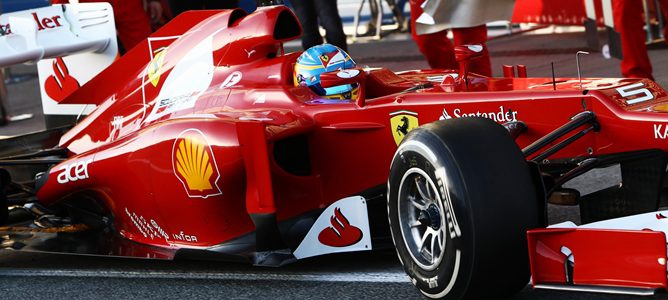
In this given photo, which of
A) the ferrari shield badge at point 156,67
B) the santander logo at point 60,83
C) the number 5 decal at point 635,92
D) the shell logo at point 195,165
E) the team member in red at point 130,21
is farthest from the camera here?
the team member in red at point 130,21

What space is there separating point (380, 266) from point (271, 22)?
1354mm

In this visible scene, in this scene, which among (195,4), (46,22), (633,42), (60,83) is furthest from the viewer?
(195,4)

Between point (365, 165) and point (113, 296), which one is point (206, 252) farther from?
point (365, 165)

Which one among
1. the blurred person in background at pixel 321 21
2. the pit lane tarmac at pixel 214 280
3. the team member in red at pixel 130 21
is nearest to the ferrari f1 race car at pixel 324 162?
the pit lane tarmac at pixel 214 280

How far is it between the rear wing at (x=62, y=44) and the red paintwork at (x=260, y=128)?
0.59 m

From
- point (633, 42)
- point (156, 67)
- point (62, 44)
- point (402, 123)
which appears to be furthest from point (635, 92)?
point (633, 42)

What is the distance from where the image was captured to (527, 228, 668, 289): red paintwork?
3730 millimetres

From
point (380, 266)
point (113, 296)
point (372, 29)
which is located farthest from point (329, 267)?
point (372, 29)

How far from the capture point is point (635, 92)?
4.66 meters

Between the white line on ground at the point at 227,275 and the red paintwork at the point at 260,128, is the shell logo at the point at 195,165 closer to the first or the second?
the red paintwork at the point at 260,128

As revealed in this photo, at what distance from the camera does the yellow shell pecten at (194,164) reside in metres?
5.12

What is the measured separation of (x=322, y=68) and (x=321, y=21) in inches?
129

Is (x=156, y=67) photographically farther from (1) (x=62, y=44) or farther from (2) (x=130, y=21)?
(2) (x=130, y=21)

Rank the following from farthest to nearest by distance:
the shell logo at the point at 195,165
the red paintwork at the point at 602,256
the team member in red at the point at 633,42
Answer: the team member in red at the point at 633,42 → the shell logo at the point at 195,165 → the red paintwork at the point at 602,256
